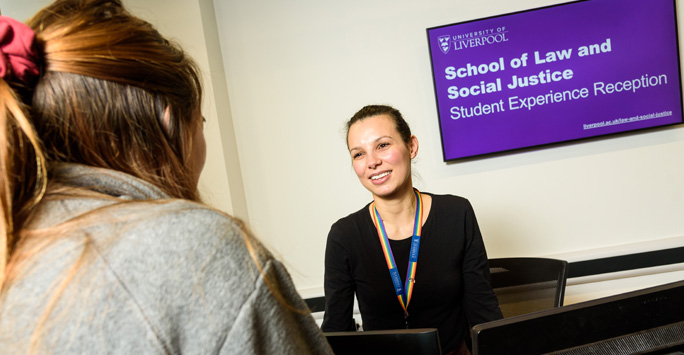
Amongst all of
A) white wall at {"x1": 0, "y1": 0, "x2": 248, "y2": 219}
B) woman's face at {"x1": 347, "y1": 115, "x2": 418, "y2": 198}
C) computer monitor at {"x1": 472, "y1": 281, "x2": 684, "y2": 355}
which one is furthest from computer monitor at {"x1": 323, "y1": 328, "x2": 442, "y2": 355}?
white wall at {"x1": 0, "y1": 0, "x2": 248, "y2": 219}

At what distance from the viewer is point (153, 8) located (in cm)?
292

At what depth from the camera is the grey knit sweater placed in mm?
555

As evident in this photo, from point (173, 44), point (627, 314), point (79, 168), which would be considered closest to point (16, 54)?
point (79, 168)

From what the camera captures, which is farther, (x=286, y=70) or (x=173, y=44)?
(x=286, y=70)

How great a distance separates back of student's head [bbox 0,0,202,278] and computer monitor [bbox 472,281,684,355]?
0.49 metres

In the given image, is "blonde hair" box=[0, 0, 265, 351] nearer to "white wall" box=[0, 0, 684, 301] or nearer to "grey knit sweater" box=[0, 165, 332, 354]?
"grey knit sweater" box=[0, 165, 332, 354]

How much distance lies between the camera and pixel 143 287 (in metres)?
0.56

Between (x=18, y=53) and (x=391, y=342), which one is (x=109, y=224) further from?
(x=391, y=342)

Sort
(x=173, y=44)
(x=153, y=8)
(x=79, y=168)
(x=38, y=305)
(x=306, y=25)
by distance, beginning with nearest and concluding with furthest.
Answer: (x=38, y=305) < (x=79, y=168) < (x=173, y=44) < (x=153, y=8) < (x=306, y=25)

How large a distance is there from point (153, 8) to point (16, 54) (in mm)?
2507

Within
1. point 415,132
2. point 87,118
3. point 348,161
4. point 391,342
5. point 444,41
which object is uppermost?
point 444,41

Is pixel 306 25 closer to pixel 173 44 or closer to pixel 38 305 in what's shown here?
pixel 173 44

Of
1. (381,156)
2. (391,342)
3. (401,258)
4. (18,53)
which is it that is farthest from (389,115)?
(18,53)

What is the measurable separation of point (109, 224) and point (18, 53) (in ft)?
0.83
